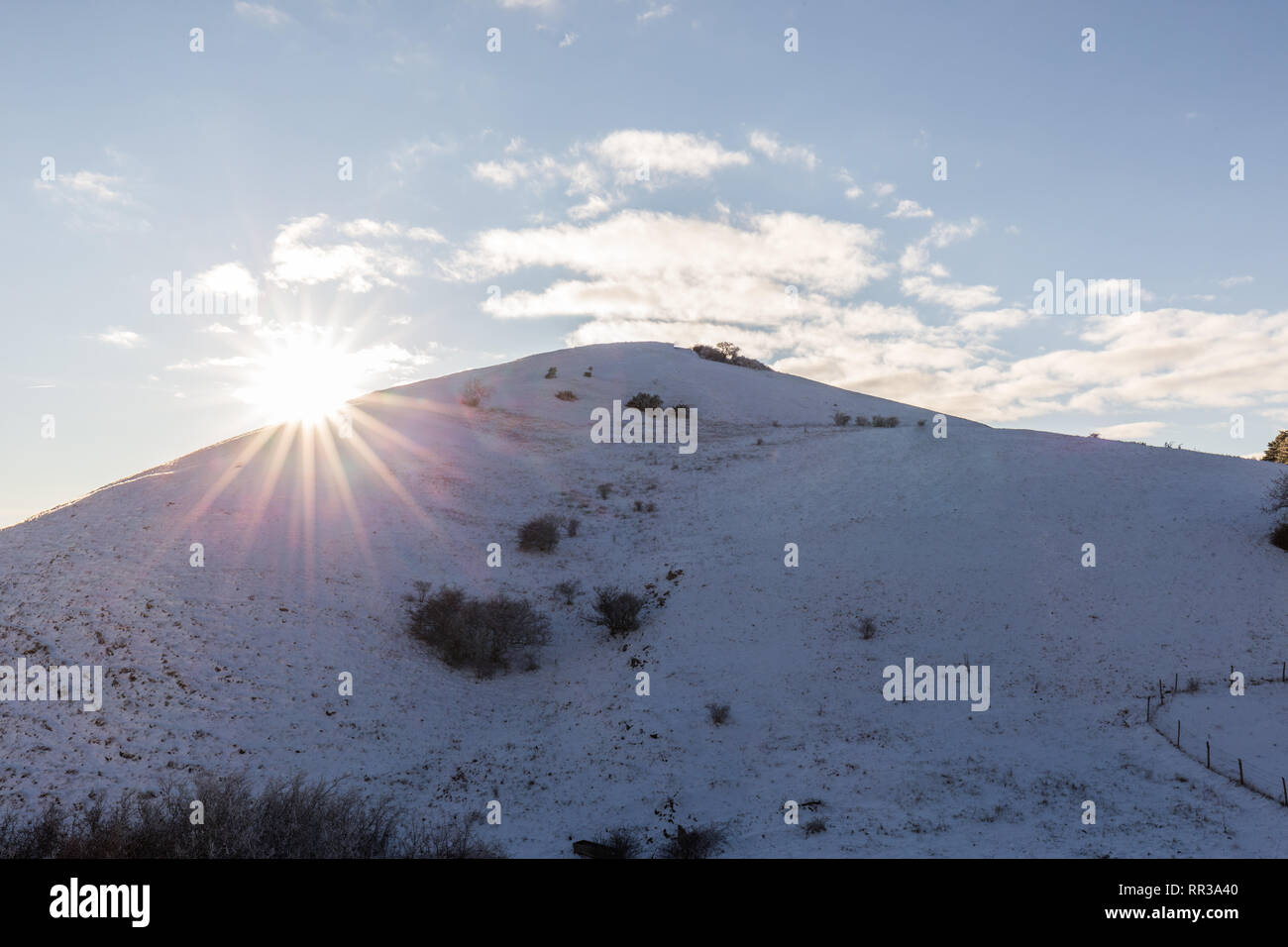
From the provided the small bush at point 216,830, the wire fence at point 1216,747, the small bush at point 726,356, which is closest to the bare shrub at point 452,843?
the small bush at point 216,830

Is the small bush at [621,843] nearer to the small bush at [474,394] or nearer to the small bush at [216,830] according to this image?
the small bush at [216,830]

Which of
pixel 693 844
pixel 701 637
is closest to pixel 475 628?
pixel 701 637

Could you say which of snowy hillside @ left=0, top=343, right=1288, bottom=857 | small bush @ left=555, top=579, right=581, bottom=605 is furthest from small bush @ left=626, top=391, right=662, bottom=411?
small bush @ left=555, top=579, right=581, bottom=605

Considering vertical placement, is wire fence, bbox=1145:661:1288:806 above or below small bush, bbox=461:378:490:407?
below

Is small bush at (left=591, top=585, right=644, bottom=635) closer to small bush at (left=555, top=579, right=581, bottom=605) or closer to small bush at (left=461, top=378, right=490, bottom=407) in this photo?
small bush at (left=555, top=579, right=581, bottom=605)

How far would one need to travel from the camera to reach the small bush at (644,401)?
53844mm

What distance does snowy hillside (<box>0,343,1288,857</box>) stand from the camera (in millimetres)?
17359

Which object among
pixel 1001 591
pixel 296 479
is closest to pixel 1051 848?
pixel 1001 591

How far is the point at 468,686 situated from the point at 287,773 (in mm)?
6687

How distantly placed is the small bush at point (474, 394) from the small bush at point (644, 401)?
10783mm

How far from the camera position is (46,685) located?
1873 centimetres

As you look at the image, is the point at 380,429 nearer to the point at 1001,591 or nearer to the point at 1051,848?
the point at 1001,591

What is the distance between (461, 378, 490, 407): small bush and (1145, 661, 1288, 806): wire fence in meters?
42.6

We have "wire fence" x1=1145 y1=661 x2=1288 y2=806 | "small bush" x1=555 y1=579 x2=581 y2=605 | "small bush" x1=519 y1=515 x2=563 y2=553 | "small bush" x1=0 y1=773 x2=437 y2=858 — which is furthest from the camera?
"small bush" x1=519 y1=515 x2=563 y2=553
